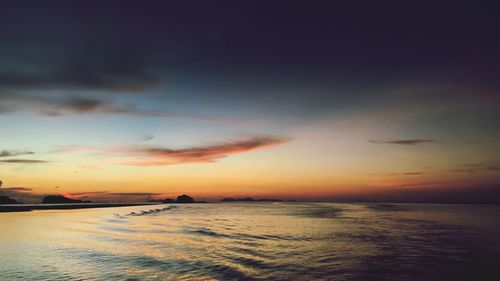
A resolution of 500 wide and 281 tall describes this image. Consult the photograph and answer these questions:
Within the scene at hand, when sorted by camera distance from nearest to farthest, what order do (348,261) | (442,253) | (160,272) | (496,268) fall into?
(160,272) → (496,268) → (348,261) → (442,253)

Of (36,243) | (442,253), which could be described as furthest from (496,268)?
(36,243)

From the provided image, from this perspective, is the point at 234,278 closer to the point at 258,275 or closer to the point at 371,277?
the point at 258,275

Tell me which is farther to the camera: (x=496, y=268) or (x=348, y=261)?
(x=348, y=261)

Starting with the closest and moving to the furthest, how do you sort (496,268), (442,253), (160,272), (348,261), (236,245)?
(160,272), (496,268), (348,261), (442,253), (236,245)

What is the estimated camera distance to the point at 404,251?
31969 millimetres

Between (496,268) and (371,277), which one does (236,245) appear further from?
(496,268)

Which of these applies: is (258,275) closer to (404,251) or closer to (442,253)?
(404,251)

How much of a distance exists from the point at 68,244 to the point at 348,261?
2764 cm

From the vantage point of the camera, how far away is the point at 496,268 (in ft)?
82.1

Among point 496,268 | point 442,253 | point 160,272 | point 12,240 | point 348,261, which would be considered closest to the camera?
point 160,272

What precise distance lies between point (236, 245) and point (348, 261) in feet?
40.8

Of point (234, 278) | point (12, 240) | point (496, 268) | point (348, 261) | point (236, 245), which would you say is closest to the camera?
point (234, 278)

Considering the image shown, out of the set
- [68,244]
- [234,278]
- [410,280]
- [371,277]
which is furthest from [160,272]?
[68,244]

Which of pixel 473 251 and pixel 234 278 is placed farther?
pixel 473 251
